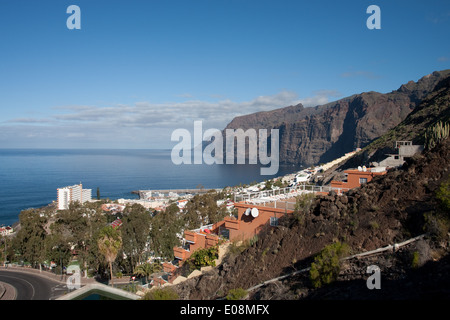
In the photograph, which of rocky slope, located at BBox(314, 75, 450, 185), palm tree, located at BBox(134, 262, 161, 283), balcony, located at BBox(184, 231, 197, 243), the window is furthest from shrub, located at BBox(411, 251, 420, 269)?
rocky slope, located at BBox(314, 75, 450, 185)

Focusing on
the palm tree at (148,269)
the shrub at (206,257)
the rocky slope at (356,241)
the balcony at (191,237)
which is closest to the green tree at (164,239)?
the palm tree at (148,269)

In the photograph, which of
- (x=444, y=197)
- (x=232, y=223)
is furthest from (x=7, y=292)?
(x=444, y=197)

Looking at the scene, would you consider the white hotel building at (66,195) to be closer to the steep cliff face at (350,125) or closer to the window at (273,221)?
the window at (273,221)

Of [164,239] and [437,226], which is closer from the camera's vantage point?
[437,226]

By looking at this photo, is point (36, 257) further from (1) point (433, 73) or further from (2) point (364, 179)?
(1) point (433, 73)

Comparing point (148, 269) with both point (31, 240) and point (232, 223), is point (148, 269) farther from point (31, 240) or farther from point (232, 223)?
point (31, 240)

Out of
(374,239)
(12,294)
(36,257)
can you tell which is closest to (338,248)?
(374,239)
